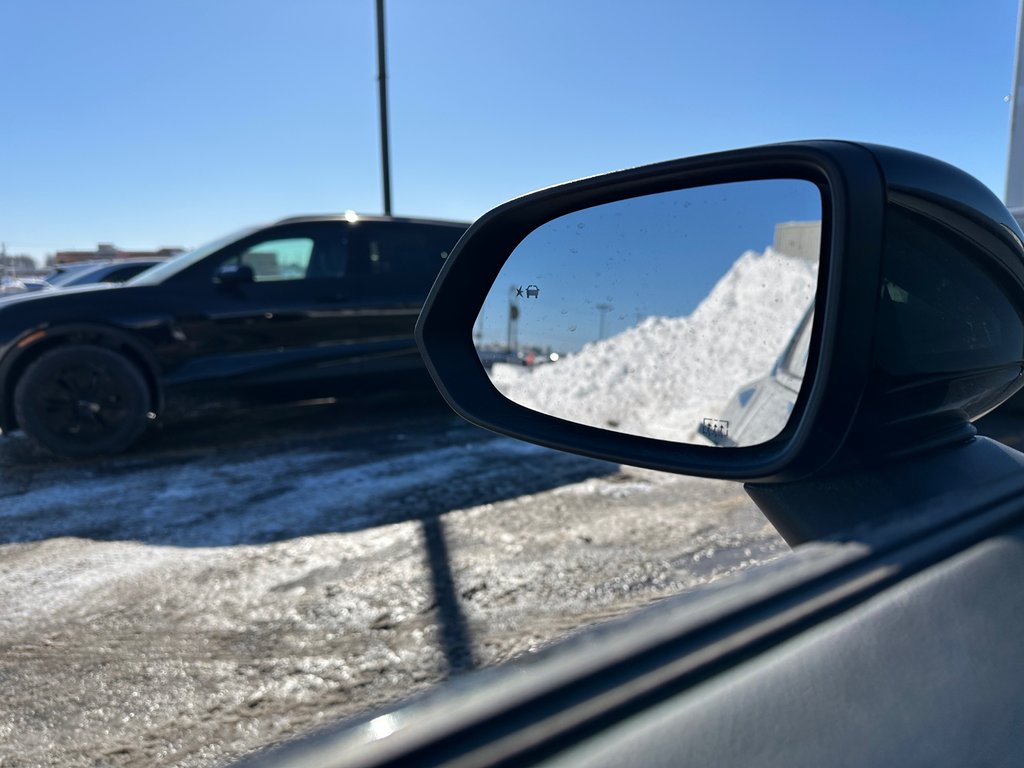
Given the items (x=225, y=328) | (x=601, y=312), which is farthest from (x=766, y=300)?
(x=225, y=328)

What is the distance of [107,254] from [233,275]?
36937 millimetres

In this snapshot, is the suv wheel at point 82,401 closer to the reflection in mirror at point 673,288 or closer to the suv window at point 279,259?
the suv window at point 279,259

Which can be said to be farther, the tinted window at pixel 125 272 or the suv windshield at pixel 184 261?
the tinted window at pixel 125 272

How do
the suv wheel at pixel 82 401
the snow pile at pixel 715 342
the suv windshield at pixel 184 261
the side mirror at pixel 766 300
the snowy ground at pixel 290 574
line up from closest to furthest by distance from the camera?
the side mirror at pixel 766 300, the snow pile at pixel 715 342, the snowy ground at pixel 290 574, the suv wheel at pixel 82 401, the suv windshield at pixel 184 261

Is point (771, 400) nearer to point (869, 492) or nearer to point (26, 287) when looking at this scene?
point (869, 492)

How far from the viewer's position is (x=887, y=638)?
926 mm

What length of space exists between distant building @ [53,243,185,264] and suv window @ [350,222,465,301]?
98.8 ft

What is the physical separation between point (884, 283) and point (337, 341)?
5337mm

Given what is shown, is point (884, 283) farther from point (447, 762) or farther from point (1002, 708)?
point (447, 762)

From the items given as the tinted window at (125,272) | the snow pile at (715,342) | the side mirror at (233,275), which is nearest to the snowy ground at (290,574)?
the snow pile at (715,342)

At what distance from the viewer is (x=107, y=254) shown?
37344 mm

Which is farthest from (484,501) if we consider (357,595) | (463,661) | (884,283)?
(884,283)

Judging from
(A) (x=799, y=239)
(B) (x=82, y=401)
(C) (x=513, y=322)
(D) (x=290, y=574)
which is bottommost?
(D) (x=290, y=574)

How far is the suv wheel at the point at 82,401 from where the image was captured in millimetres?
5098
